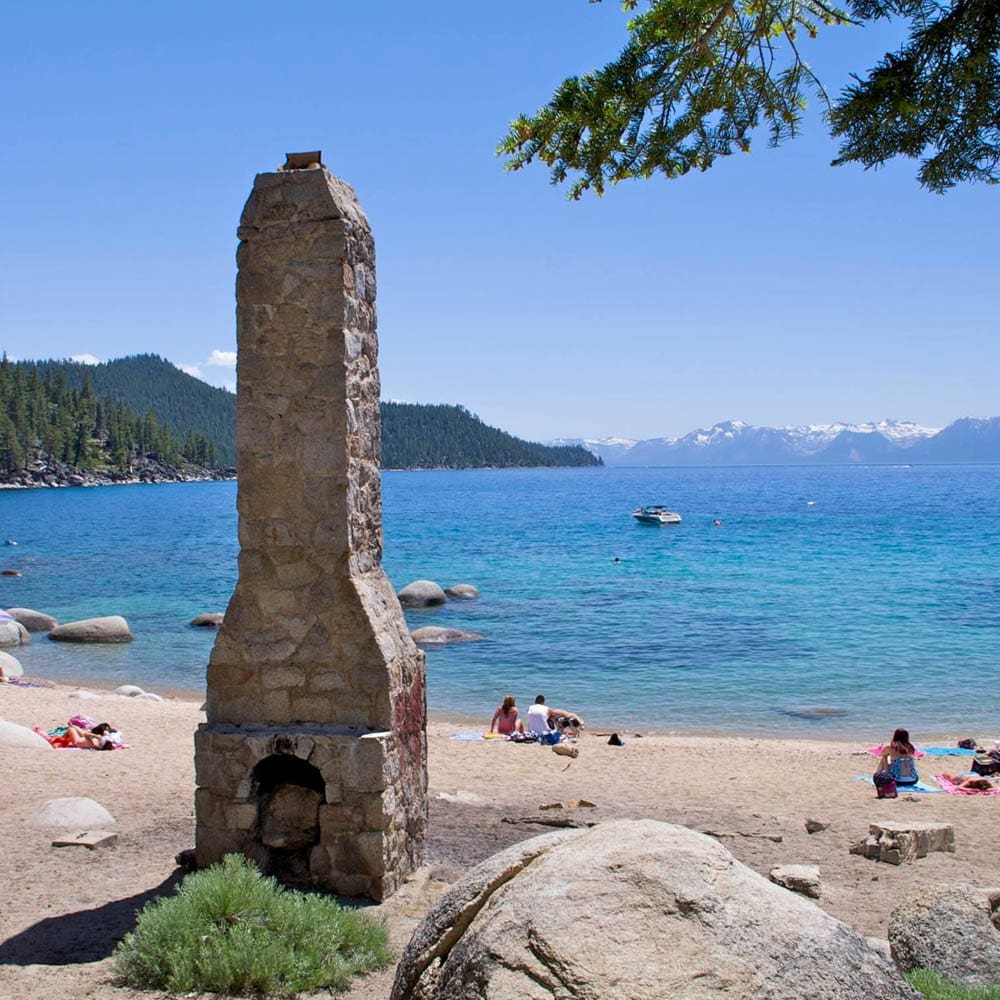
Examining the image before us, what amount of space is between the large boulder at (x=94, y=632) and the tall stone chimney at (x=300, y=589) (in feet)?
81.9

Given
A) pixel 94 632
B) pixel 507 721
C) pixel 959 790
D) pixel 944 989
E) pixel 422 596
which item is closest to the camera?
pixel 944 989

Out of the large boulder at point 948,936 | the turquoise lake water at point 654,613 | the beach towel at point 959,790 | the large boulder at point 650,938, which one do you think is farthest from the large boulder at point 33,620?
the large boulder at point 650,938

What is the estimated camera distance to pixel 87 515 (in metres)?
97.0

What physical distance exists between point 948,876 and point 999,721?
1323 cm

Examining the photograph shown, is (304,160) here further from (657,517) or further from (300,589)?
(657,517)

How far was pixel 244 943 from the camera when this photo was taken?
6.18 m

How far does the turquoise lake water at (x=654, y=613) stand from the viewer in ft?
78.2

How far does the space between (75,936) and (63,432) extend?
153 meters

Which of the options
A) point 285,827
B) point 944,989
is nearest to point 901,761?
point 285,827

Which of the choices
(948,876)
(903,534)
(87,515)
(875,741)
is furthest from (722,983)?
(87,515)

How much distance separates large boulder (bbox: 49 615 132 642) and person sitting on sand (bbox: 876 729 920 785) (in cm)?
2347

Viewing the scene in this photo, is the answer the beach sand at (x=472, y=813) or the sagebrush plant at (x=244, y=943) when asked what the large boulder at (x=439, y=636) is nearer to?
the beach sand at (x=472, y=813)

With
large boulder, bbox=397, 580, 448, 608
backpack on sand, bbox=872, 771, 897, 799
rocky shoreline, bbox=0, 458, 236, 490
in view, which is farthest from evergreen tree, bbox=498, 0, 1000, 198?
rocky shoreline, bbox=0, 458, 236, 490

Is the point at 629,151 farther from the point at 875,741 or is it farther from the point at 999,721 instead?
the point at 999,721
